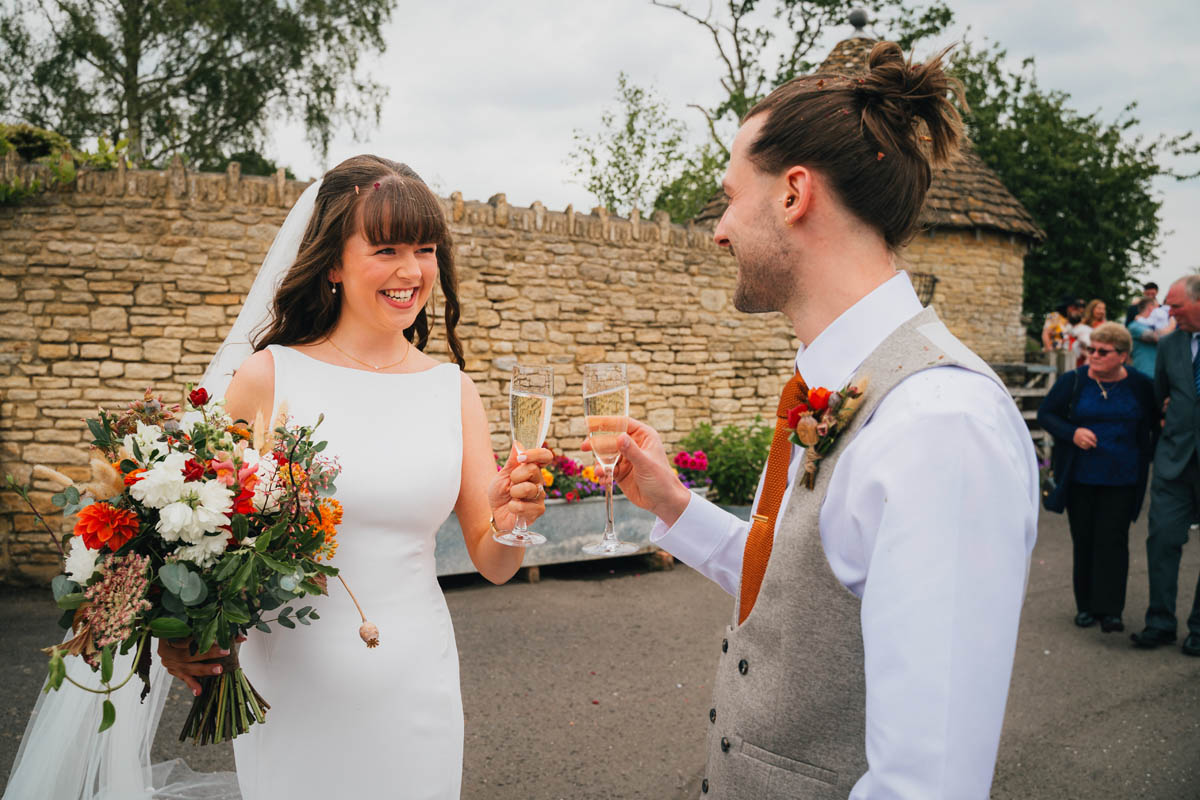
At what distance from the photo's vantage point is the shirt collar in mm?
1475

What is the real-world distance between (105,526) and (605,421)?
3.51 feet

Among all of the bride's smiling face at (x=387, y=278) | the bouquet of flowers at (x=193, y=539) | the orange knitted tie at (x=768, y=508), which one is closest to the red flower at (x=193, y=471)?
the bouquet of flowers at (x=193, y=539)

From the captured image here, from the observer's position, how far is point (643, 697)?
4.88 metres

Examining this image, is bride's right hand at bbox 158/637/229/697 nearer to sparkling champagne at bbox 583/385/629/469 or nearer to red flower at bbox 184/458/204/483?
red flower at bbox 184/458/204/483

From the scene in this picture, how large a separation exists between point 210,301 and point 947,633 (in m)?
7.27

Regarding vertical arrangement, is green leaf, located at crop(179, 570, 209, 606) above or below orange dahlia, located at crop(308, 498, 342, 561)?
below

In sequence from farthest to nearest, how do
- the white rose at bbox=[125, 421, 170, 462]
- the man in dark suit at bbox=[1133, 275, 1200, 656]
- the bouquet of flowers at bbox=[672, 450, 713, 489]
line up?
the bouquet of flowers at bbox=[672, 450, 713, 489] → the man in dark suit at bbox=[1133, 275, 1200, 656] → the white rose at bbox=[125, 421, 170, 462]

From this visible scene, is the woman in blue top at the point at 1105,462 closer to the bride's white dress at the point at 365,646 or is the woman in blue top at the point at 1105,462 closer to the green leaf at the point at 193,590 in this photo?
the bride's white dress at the point at 365,646

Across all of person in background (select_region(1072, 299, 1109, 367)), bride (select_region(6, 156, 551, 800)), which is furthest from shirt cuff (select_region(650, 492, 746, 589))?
person in background (select_region(1072, 299, 1109, 367))

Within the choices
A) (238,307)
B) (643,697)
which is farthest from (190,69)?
(643,697)

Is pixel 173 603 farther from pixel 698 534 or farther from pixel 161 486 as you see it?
pixel 698 534

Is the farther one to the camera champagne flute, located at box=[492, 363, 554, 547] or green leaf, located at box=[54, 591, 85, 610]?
champagne flute, located at box=[492, 363, 554, 547]

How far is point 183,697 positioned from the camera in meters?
4.87

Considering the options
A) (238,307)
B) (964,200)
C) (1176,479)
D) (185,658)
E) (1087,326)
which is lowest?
(1176,479)
